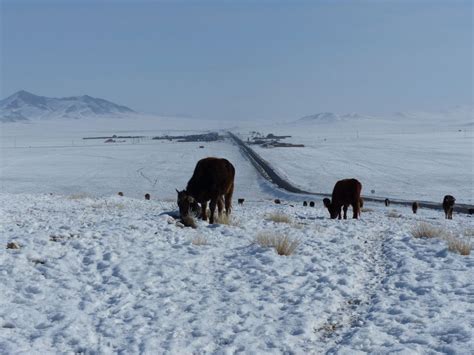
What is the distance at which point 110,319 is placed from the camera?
6.30m

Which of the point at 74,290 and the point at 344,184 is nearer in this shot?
the point at 74,290

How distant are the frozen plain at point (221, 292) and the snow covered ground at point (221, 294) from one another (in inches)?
0.8

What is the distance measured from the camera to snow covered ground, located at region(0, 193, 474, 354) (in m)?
5.82

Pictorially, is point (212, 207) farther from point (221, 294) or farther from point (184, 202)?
point (221, 294)

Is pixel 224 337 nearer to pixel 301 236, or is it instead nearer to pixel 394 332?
pixel 394 332

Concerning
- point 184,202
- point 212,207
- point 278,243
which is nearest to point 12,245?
point 184,202

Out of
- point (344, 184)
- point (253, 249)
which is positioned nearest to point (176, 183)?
point (344, 184)

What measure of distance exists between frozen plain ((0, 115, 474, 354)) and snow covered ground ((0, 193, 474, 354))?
0.02m

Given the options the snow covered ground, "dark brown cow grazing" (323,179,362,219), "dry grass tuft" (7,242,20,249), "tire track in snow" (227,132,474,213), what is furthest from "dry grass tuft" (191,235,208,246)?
"tire track in snow" (227,132,474,213)

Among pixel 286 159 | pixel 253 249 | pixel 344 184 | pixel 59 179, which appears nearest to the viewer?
pixel 253 249

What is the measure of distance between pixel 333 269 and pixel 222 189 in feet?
18.0

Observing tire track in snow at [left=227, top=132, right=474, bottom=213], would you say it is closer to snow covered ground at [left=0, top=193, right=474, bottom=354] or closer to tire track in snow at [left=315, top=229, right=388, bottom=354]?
tire track in snow at [left=315, top=229, right=388, bottom=354]

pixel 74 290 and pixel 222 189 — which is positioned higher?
pixel 222 189

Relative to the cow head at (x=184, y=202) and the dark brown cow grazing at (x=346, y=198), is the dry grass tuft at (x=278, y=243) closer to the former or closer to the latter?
the cow head at (x=184, y=202)
